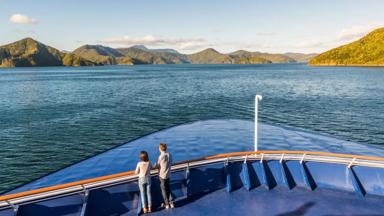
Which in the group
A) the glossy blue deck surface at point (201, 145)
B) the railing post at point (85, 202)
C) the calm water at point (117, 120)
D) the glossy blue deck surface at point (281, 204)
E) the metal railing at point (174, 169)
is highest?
the metal railing at point (174, 169)

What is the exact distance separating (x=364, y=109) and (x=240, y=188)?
58.9 metres

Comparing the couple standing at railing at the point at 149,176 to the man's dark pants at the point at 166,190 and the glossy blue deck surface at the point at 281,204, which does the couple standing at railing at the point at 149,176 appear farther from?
the glossy blue deck surface at the point at 281,204

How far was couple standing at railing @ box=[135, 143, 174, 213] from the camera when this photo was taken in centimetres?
1113

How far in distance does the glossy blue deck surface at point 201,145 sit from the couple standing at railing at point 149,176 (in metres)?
6.31

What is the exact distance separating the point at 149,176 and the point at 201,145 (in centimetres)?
1301

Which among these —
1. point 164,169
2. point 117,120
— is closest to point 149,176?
point 164,169

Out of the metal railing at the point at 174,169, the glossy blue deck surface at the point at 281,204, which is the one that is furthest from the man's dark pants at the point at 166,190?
the metal railing at the point at 174,169

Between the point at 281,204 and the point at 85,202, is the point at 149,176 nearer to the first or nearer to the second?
the point at 85,202

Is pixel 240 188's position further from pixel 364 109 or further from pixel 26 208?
pixel 364 109

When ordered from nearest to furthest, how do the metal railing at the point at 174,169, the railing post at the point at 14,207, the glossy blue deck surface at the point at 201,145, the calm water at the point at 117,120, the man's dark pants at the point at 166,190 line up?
the railing post at the point at 14,207 → the metal railing at the point at 174,169 → the man's dark pants at the point at 166,190 → the glossy blue deck surface at the point at 201,145 → the calm water at the point at 117,120

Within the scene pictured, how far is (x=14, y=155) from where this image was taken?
3431 centimetres

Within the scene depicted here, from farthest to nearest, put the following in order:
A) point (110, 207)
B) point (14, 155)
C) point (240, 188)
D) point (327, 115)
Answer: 1. point (327, 115)
2. point (14, 155)
3. point (240, 188)
4. point (110, 207)

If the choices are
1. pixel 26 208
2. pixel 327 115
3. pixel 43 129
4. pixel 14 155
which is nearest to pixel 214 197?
pixel 26 208

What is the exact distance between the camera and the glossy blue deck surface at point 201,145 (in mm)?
17438
